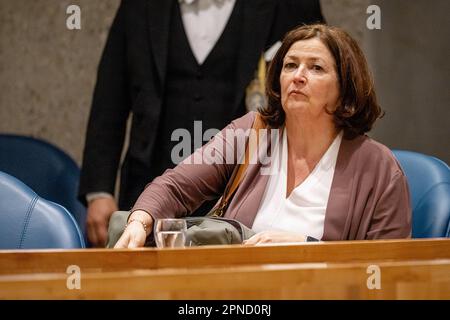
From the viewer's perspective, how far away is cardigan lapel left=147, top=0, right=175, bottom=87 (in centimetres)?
259

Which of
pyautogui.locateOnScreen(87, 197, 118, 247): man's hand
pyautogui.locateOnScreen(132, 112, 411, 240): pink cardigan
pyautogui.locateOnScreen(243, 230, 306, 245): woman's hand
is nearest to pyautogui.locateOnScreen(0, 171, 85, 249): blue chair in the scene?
pyautogui.locateOnScreen(132, 112, 411, 240): pink cardigan

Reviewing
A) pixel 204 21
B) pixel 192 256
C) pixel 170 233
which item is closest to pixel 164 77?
pixel 204 21

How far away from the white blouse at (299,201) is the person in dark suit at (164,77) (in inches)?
19.3

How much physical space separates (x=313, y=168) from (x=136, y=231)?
1.71 feet

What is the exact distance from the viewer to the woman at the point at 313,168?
2064mm

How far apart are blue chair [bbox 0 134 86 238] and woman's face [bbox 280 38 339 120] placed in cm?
100

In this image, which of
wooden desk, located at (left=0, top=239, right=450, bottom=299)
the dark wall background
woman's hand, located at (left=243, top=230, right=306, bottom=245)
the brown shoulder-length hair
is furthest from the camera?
the dark wall background

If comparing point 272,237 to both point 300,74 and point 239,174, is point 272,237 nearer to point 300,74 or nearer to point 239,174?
point 239,174

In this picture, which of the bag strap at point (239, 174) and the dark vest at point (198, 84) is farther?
the dark vest at point (198, 84)

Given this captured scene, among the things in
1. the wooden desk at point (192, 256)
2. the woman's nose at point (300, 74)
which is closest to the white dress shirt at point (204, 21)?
the woman's nose at point (300, 74)

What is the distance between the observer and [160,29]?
2.61 m

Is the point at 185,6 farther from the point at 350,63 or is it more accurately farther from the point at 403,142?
the point at 403,142

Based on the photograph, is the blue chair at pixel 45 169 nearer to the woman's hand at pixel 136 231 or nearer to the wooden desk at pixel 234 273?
the woman's hand at pixel 136 231

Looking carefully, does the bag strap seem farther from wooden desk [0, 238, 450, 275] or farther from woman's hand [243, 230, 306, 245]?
wooden desk [0, 238, 450, 275]
